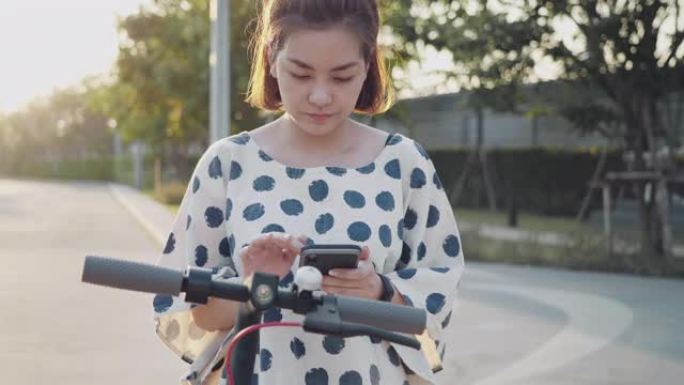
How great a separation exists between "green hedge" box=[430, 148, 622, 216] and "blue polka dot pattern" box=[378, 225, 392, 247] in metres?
23.6

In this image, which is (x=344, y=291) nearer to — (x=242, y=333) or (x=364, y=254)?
(x=364, y=254)

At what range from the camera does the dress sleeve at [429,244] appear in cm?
225

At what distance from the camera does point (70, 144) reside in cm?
9406

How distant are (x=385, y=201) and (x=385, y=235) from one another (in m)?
0.07

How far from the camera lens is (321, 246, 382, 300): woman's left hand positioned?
6.34ft


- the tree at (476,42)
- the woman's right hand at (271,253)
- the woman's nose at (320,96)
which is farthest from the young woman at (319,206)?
the tree at (476,42)

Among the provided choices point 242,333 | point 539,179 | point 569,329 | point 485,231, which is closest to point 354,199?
point 242,333

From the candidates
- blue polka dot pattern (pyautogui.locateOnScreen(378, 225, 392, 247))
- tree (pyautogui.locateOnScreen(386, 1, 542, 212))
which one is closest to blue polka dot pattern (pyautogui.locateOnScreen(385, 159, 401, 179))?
blue polka dot pattern (pyautogui.locateOnScreen(378, 225, 392, 247))

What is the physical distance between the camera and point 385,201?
7.33 feet

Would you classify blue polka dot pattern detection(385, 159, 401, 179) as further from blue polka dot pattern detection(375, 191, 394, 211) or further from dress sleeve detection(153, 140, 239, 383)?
dress sleeve detection(153, 140, 239, 383)

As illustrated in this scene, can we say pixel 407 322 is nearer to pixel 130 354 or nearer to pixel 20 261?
pixel 130 354

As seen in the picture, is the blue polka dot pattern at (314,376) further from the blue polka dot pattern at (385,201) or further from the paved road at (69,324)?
the paved road at (69,324)

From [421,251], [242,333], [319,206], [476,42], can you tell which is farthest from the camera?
[476,42]

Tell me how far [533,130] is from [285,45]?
28.9 m
